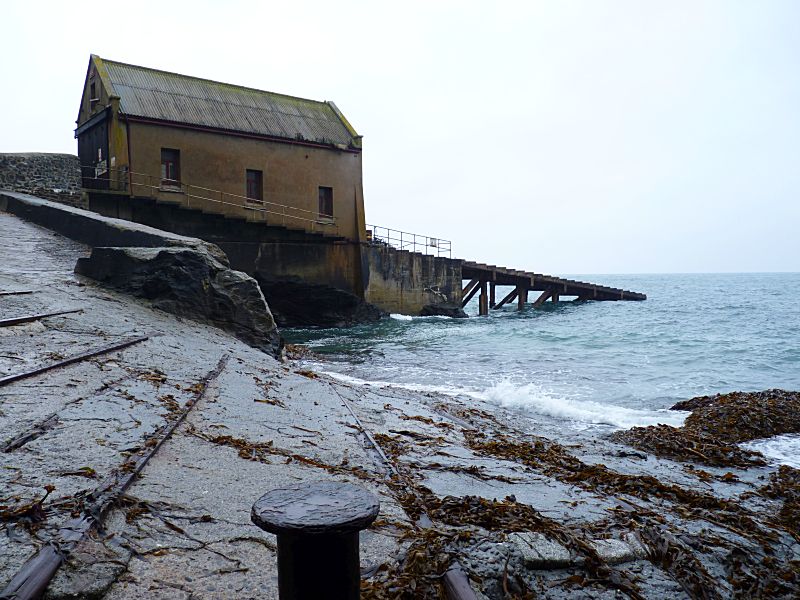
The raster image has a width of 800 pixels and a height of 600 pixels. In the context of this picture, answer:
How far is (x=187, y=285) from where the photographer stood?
9.32 m

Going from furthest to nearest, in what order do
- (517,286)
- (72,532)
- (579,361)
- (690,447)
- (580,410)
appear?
(517,286)
(579,361)
(580,410)
(690,447)
(72,532)

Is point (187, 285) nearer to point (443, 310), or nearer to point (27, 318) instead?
point (27, 318)

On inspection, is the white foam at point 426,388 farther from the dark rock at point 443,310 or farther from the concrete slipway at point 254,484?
the dark rock at point 443,310

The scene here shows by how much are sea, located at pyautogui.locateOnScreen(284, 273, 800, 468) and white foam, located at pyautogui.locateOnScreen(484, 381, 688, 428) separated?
2cm

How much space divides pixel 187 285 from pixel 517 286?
2986 cm

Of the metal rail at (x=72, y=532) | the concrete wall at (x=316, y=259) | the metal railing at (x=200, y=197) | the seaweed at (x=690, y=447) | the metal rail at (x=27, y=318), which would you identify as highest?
the metal railing at (x=200, y=197)

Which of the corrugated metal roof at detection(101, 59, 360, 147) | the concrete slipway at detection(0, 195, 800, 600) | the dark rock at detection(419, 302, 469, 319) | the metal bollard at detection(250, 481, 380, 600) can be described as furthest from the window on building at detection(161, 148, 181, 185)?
the metal bollard at detection(250, 481, 380, 600)

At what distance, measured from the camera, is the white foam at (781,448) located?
714cm

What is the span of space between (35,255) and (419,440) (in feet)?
28.4

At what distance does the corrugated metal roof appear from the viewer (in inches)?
902

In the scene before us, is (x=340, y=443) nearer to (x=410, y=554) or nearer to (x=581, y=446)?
(x=410, y=554)

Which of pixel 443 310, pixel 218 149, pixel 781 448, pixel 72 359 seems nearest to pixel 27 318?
pixel 72 359

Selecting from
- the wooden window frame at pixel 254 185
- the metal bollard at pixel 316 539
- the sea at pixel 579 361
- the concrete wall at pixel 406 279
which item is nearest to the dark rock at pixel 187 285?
the sea at pixel 579 361

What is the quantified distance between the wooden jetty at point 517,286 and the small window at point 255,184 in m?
11.9
